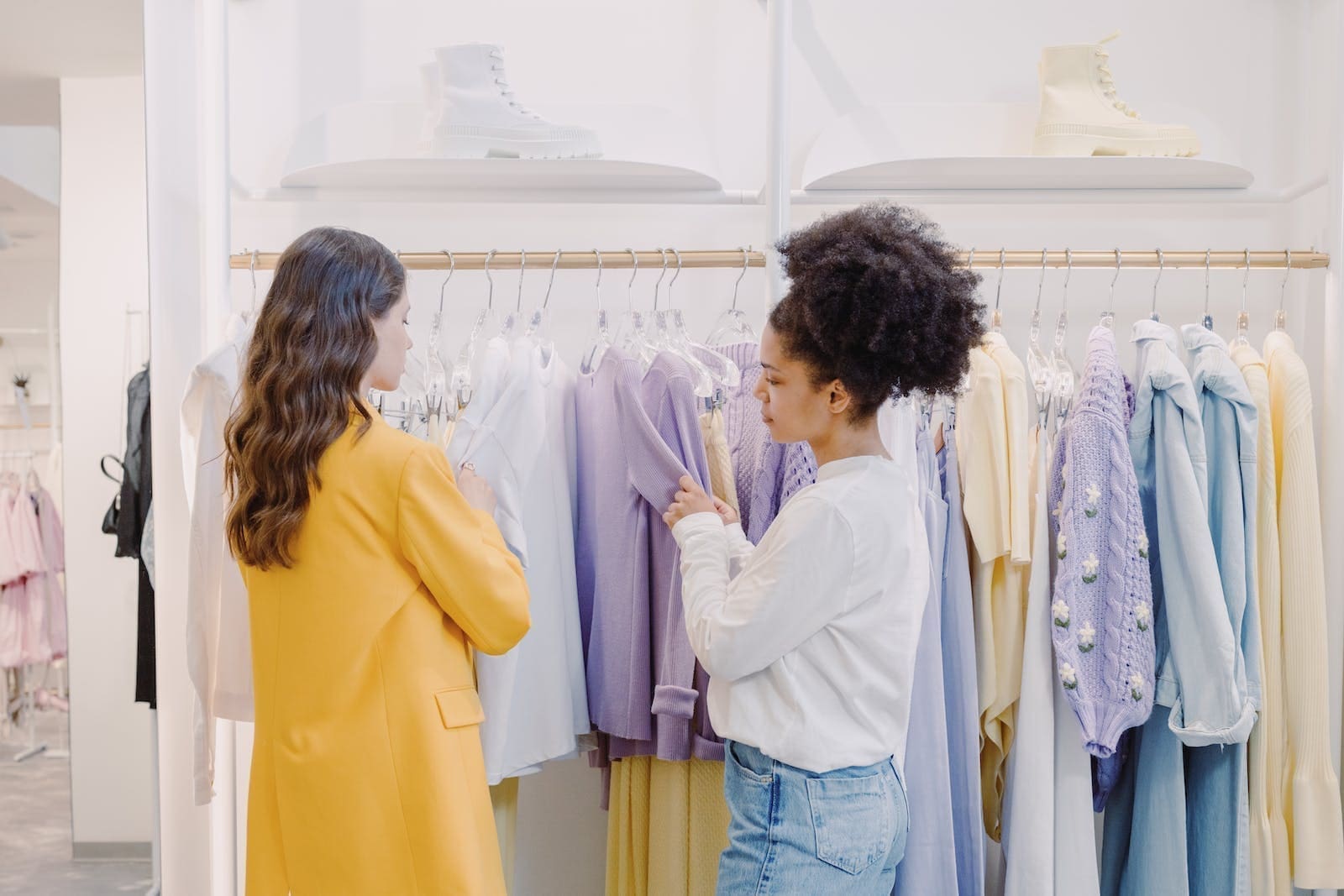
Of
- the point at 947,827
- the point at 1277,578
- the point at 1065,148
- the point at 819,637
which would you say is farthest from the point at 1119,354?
the point at 819,637

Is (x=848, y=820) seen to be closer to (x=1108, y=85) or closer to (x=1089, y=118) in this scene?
(x=1089, y=118)

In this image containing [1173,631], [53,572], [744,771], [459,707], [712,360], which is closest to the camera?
[744,771]

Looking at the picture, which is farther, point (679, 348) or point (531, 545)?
point (679, 348)

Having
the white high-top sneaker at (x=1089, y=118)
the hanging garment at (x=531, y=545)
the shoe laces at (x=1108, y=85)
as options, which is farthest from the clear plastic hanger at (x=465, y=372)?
the shoe laces at (x=1108, y=85)

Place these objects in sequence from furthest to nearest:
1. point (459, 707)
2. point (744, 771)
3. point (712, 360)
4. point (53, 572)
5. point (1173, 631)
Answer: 1. point (53, 572)
2. point (712, 360)
3. point (1173, 631)
4. point (459, 707)
5. point (744, 771)

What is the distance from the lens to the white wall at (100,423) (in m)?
2.13

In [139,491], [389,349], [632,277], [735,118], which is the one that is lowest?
[139,491]

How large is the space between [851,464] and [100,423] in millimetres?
1587

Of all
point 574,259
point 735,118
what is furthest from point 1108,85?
point 574,259

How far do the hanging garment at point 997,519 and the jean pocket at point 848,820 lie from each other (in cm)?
56

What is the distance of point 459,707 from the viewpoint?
1571mm

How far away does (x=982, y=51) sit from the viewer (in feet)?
8.23

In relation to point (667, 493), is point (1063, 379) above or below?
above

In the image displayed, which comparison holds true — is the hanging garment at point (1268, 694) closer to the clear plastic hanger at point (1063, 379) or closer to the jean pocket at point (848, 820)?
the clear plastic hanger at point (1063, 379)
